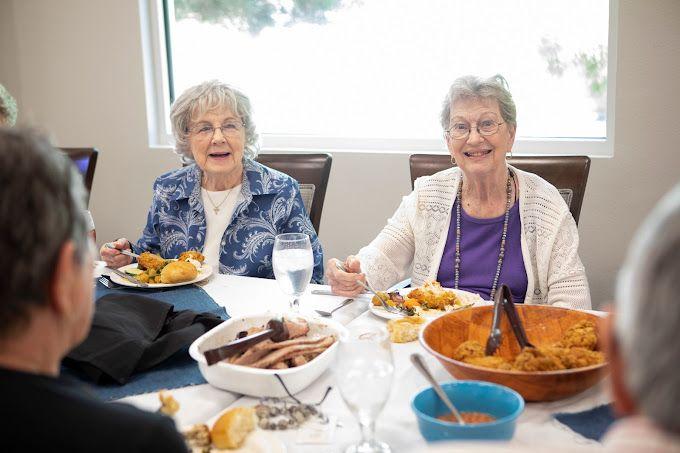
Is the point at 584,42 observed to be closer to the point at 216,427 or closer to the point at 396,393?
the point at 396,393

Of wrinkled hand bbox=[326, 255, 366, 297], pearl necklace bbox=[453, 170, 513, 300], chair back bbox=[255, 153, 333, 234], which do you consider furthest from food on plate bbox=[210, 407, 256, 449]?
chair back bbox=[255, 153, 333, 234]

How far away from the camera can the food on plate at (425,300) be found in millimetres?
1701

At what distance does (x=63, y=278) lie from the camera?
713 mm

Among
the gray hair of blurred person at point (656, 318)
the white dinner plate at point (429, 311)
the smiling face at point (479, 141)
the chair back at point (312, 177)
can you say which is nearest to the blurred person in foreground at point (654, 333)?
the gray hair of blurred person at point (656, 318)

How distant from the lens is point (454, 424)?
0.98m

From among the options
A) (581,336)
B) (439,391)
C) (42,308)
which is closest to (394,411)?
(439,391)

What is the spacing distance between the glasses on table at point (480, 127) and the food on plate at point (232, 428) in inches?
52.6

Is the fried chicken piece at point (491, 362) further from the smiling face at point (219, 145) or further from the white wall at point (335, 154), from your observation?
the white wall at point (335, 154)

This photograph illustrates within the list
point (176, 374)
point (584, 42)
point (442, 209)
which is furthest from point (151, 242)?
point (584, 42)

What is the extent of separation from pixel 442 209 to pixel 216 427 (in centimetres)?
133

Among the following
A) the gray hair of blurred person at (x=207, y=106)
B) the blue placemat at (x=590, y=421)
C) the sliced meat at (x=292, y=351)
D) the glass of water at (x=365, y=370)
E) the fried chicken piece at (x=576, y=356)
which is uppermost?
the gray hair of blurred person at (x=207, y=106)

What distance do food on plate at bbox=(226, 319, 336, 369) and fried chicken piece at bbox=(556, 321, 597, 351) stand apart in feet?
1.42

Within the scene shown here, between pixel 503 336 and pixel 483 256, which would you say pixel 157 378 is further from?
pixel 483 256

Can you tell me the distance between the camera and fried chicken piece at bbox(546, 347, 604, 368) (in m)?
1.20
